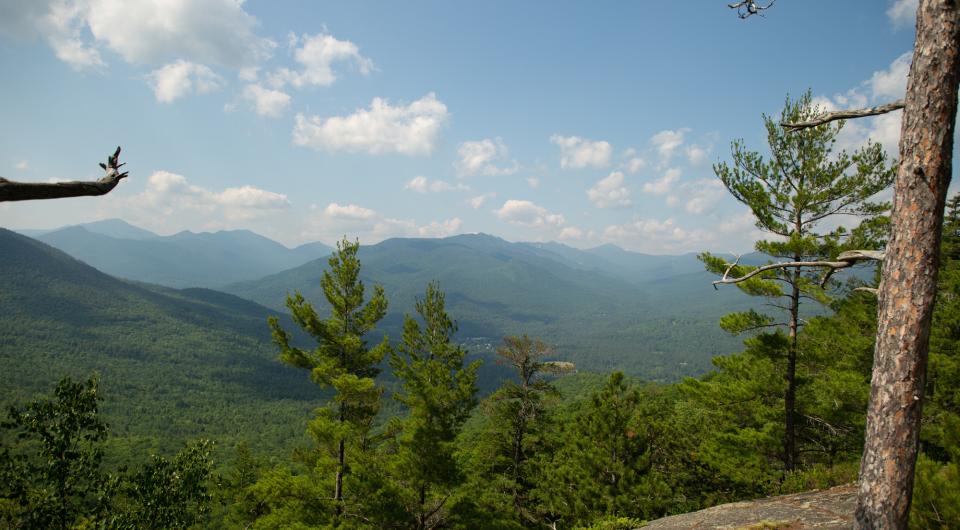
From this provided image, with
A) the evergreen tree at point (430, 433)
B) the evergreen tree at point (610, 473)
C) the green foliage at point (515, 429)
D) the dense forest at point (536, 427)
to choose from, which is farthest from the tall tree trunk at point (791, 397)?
the evergreen tree at point (430, 433)

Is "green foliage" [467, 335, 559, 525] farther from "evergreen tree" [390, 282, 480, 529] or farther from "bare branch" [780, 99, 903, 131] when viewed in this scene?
"bare branch" [780, 99, 903, 131]

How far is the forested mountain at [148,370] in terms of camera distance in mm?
103062

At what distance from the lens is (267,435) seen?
100000 mm

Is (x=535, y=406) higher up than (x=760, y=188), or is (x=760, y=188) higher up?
(x=760, y=188)

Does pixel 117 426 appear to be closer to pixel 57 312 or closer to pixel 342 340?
pixel 342 340

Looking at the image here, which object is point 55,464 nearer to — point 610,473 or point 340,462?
point 340,462

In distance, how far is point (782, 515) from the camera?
612 cm

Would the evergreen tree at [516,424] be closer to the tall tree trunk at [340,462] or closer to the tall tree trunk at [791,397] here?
the tall tree trunk at [340,462]

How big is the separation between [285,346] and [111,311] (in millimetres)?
249428

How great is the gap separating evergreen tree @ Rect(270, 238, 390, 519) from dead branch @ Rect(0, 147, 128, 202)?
28.1 feet

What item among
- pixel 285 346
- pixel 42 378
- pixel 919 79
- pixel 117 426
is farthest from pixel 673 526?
pixel 42 378

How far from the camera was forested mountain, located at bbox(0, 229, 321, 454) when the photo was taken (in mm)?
103062

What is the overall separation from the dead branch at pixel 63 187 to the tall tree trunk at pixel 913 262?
6.30 metres

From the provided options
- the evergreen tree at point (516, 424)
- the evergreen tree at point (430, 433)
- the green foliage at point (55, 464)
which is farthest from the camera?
the evergreen tree at point (516, 424)
